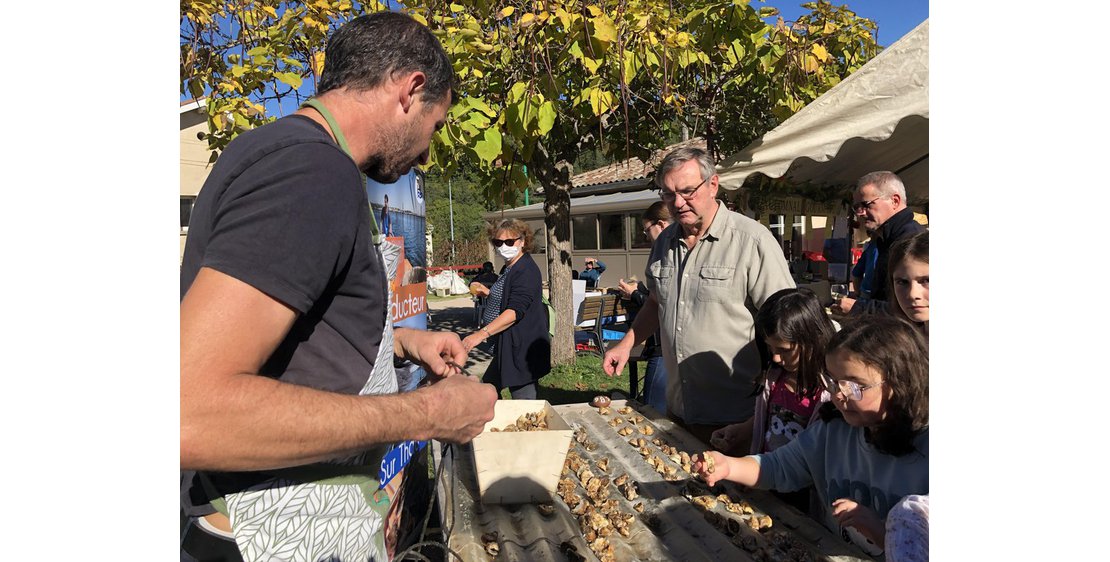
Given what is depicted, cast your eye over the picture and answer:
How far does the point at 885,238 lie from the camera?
383 centimetres

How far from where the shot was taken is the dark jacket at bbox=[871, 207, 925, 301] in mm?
3689

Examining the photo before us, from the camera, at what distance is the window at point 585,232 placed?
2031 cm

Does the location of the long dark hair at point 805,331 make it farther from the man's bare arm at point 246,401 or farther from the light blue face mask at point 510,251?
the light blue face mask at point 510,251

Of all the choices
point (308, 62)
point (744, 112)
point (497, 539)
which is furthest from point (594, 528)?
point (744, 112)

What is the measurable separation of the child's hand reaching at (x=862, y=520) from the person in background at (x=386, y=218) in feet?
6.73

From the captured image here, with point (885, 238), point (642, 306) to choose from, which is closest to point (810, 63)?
point (885, 238)

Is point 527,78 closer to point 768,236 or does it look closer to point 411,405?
point 768,236

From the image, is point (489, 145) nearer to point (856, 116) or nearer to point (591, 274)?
point (856, 116)

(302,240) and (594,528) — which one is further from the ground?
(302,240)

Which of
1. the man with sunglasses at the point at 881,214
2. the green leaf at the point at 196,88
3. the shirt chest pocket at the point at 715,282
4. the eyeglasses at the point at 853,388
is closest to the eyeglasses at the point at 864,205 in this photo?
the man with sunglasses at the point at 881,214

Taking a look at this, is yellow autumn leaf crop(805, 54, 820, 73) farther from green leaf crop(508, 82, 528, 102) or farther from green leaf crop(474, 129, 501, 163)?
green leaf crop(474, 129, 501, 163)

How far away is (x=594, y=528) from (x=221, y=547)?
932mm

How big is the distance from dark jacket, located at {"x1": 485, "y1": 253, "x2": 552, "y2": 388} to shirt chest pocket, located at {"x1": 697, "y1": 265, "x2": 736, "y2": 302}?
6.18 ft

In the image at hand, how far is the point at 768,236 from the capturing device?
308cm
